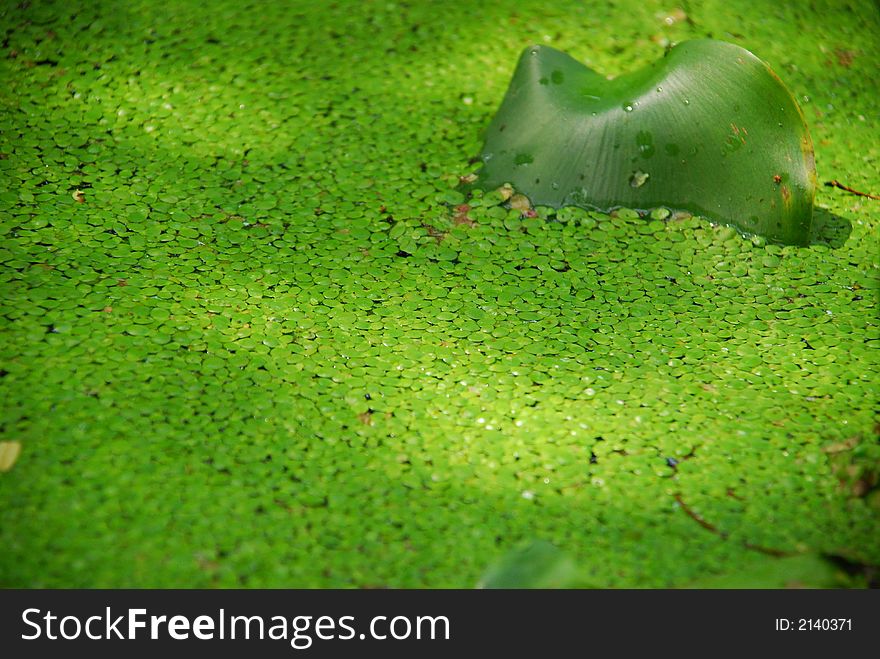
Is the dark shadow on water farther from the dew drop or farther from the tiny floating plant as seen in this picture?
the dew drop

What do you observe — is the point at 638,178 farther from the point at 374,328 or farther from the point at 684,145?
the point at 374,328

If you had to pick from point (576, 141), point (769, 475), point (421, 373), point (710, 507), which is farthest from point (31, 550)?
point (576, 141)

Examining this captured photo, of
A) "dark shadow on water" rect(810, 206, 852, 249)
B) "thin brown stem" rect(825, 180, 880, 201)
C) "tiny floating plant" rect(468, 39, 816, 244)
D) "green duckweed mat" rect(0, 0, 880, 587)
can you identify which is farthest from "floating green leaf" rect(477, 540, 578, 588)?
"thin brown stem" rect(825, 180, 880, 201)

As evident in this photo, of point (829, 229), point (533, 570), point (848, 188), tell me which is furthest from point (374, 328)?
point (848, 188)

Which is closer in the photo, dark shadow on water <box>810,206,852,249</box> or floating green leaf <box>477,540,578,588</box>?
floating green leaf <box>477,540,578,588</box>

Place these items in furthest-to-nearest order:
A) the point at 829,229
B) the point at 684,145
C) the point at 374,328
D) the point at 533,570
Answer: the point at 829,229 → the point at 684,145 → the point at 374,328 → the point at 533,570

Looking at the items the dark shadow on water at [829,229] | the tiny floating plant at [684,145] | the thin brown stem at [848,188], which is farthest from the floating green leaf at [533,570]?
the thin brown stem at [848,188]
